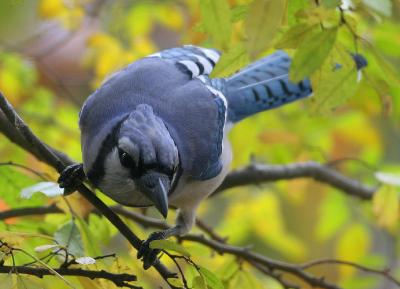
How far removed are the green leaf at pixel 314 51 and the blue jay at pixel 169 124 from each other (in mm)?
261

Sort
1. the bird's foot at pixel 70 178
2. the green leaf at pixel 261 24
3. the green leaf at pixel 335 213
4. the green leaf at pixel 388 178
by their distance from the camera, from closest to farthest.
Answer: the green leaf at pixel 261 24, the bird's foot at pixel 70 178, the green leaf at pixel 388 178, the green leaf at pixel 335 213

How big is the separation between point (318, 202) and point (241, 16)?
9.89 feet

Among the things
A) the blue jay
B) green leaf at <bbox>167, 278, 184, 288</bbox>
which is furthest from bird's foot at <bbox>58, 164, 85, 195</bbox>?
green leaf at <bbox>167, 278, 184, 288</bbox>

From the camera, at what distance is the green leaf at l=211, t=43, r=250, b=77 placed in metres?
1.40

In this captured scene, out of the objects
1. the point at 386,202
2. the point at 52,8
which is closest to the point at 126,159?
the point at 386,202

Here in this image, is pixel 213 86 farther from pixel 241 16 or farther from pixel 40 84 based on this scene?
pixel 40 84

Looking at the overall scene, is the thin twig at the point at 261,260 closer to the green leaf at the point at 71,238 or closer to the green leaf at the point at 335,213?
the green leaf at the point at 71,238

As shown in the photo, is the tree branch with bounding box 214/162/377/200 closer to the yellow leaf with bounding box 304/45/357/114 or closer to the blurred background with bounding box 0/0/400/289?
the blurred background with bounding box 0/0/400/289

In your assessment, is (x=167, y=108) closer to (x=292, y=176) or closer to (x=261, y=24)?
(x=261, y=24)

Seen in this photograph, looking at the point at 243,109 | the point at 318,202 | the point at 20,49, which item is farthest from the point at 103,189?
the point at 318,202

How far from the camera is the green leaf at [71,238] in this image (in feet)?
5.19

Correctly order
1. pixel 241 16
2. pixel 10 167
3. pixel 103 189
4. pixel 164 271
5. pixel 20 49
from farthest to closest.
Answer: pixel 20 49 < pixel 10 167 < pixel 103 189 < pixel 164 271 < pixel 241 16

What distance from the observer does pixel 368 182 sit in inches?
116

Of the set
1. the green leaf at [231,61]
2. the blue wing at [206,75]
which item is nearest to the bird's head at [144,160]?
the green leaf at [231,61]
